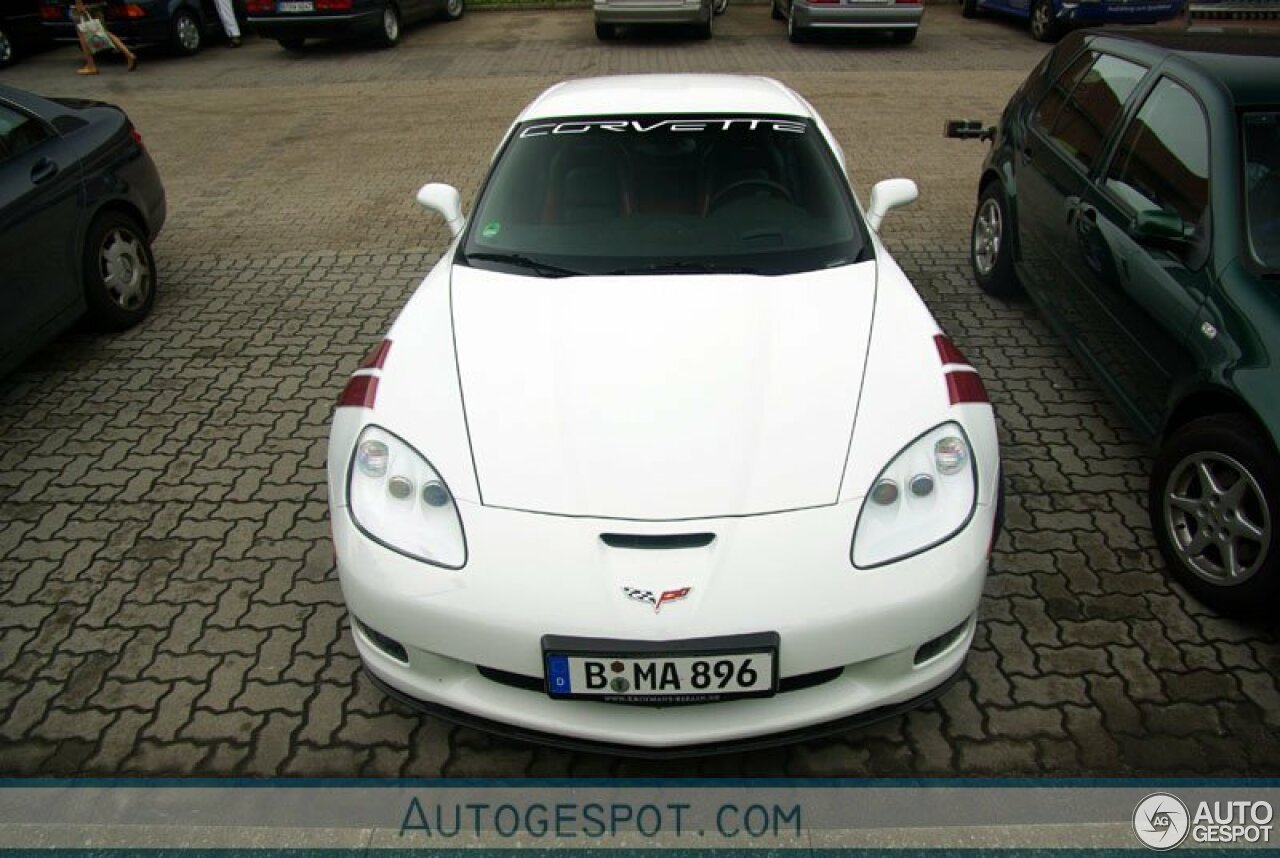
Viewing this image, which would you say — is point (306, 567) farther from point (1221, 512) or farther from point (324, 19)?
point (324, 19)

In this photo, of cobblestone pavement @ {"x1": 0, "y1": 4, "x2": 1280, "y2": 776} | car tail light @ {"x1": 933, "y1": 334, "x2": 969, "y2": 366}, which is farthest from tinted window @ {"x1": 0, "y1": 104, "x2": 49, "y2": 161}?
car tail light @ {"x1": 933, "y1": 334, "x2": 969, "y2": 366}

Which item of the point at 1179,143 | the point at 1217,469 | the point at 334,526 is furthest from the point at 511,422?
the point at 1179,143

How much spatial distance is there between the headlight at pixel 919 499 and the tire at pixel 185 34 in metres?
14.7

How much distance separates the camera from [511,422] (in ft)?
8.25

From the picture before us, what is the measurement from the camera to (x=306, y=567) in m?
3.37

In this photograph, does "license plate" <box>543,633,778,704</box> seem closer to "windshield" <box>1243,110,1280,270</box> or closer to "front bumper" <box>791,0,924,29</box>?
"windshield" <box>1243,110,1280,270</box>

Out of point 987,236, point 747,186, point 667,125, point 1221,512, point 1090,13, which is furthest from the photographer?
point 1090,13

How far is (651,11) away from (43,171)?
32.9ft

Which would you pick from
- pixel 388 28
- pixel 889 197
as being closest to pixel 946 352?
pixel 889 197

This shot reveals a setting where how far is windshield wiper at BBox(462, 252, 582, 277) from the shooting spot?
315 centimetres

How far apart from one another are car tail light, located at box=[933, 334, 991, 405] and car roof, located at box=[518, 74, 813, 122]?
141 cm

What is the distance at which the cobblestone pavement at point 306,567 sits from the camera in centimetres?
Answer: 260

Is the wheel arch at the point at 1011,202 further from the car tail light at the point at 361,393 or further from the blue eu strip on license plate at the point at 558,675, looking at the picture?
the blue eu strip on license plate at the point at 558,675

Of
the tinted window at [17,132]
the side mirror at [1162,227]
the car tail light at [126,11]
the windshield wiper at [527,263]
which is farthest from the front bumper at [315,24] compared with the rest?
the side mirror at [1162,227]
